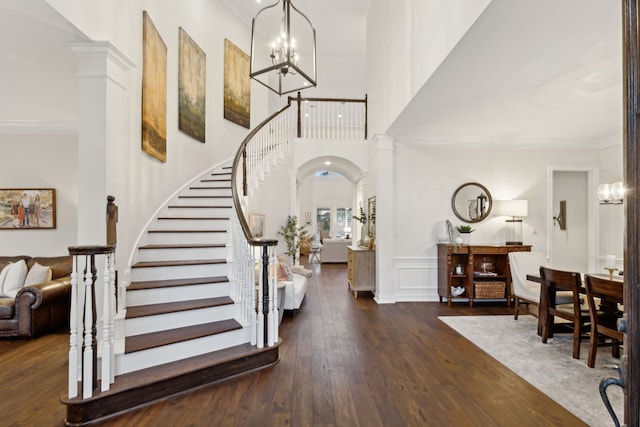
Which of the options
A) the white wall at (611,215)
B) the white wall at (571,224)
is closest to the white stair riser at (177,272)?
the white wall at (571,224)

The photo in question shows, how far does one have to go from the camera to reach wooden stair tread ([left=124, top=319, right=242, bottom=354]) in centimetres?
266

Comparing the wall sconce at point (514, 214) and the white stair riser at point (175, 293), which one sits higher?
the wall sconce at point (514, 214)

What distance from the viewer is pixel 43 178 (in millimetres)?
5086

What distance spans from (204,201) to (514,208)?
4897 mm

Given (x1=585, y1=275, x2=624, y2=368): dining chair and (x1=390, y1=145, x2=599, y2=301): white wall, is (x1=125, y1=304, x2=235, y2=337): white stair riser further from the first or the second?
(x1=585, y1=275, x2=624, y2=368): dining chair

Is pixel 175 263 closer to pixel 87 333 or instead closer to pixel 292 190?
pixel 87 333

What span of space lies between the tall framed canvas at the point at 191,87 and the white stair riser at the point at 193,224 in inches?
60.7

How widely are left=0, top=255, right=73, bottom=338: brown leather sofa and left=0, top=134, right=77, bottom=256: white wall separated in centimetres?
133

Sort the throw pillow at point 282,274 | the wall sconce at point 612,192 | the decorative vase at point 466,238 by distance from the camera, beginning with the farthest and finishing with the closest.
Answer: the decorative vase at point 466,238 < the throw pillow at point 282,274 < the wall sconce at point 612,192

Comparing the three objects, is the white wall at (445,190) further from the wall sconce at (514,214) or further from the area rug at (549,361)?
the area rug at (549,361)

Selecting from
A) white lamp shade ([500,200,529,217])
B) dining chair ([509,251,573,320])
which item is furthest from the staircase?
white lamp shade ([500,200,529,217])

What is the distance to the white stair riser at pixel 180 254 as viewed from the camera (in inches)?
151

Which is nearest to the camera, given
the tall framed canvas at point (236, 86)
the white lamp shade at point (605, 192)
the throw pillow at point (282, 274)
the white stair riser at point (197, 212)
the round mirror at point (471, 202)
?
the white lamp shade at point (605, 192)

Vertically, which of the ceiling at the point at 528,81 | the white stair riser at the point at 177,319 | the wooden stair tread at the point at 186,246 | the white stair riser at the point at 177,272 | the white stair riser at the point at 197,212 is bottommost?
the white stair riser at the point at 177,319
